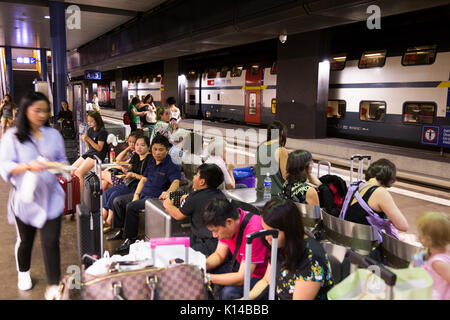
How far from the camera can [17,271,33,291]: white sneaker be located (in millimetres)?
3547

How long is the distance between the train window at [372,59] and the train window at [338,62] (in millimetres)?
926

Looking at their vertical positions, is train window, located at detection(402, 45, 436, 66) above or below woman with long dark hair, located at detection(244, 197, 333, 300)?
above

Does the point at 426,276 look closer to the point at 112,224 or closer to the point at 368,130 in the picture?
the point at 112,224

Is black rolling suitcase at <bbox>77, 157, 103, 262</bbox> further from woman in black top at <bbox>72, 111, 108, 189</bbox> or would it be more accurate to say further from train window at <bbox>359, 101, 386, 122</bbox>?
train window at <bbox>359, 101, 386, 122</bbox>

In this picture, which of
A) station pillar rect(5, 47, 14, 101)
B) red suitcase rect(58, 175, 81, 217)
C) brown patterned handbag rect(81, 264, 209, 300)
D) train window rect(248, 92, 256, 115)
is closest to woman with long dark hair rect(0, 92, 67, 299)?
brown patterned handbag rect(81, 264, 209, 300)

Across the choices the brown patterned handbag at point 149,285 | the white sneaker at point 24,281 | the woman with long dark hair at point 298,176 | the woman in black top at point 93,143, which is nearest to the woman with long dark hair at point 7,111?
the woman in black top at point 93,143

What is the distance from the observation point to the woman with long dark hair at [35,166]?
8.46 ft

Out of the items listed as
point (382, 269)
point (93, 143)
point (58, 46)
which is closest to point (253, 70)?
point (58, 46)

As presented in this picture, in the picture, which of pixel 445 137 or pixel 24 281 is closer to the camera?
pixel 24 281

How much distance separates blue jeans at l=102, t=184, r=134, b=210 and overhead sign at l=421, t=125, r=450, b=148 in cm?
804

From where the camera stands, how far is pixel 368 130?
12.2 metres

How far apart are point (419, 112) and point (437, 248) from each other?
9256mm

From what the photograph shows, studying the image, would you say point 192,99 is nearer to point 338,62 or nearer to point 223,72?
point 223,72

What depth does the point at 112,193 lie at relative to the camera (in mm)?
5562
